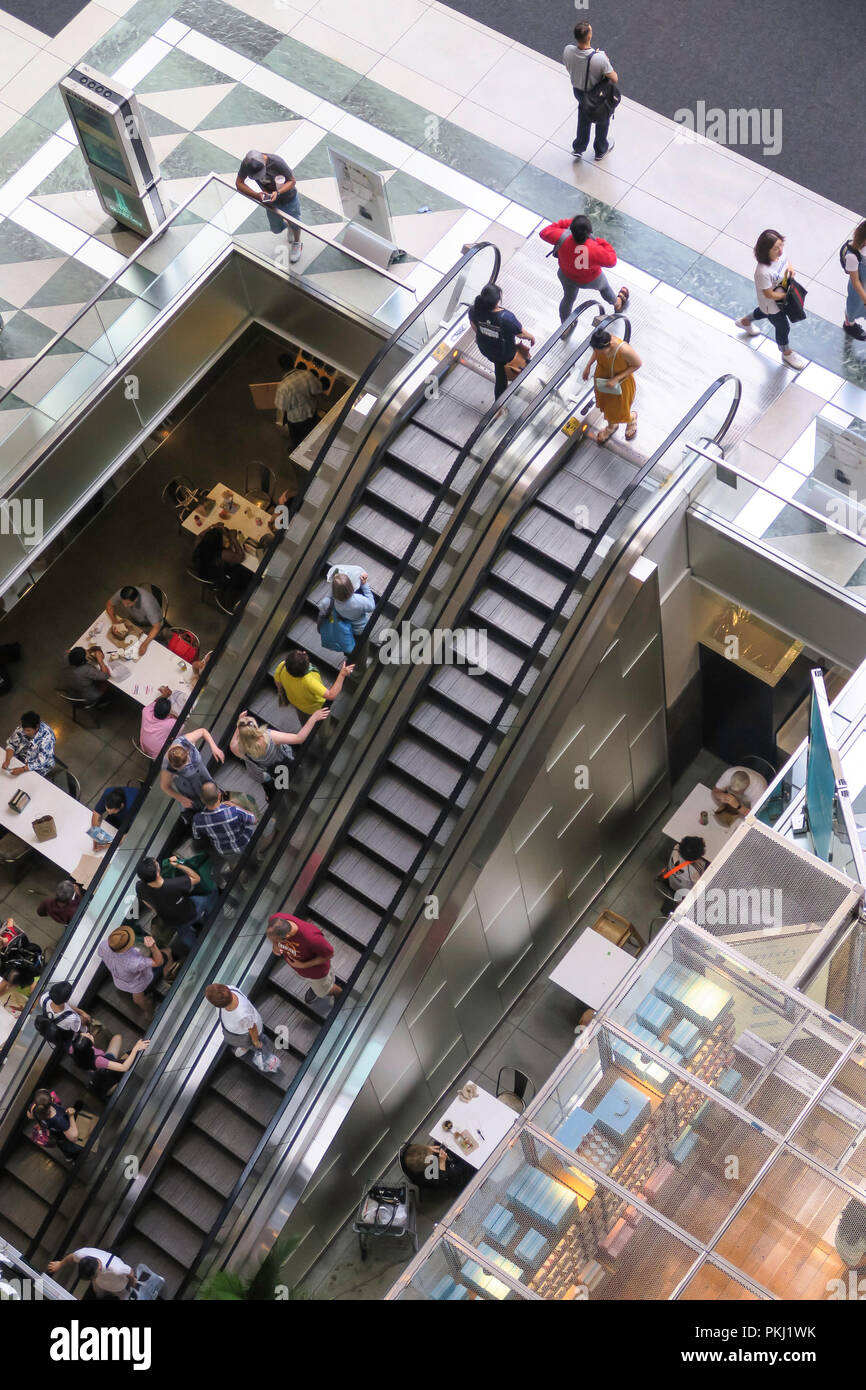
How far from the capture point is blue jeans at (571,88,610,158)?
15281 mm

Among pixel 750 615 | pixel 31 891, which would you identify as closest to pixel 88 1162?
pixel 31 891

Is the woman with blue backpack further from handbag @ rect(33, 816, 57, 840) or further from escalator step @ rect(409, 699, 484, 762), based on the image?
handbag @ rect(33, 816, 57, 840)

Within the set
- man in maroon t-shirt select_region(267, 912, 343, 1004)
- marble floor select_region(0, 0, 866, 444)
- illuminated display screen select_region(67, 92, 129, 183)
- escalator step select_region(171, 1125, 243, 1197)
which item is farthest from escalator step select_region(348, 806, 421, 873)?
illuminated display screen select_region(67, 92, 129, 183)

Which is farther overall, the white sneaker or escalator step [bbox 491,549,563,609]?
the white sneaker

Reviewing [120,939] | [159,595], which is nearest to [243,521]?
[159,595]

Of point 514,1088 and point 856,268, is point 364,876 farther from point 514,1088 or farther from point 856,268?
point 856,268

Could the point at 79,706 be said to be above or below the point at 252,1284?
above

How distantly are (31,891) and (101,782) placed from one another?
50.4 inches

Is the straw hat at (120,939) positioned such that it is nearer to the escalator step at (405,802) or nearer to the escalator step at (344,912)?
the escalator step at (344,912)

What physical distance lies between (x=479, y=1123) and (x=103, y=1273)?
12.8 ft

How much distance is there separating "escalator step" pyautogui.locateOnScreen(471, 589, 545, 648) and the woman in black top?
6.05ft

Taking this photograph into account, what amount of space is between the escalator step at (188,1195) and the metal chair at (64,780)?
4.35m

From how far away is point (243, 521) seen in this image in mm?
16891

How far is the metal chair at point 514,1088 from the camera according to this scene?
586 inches
